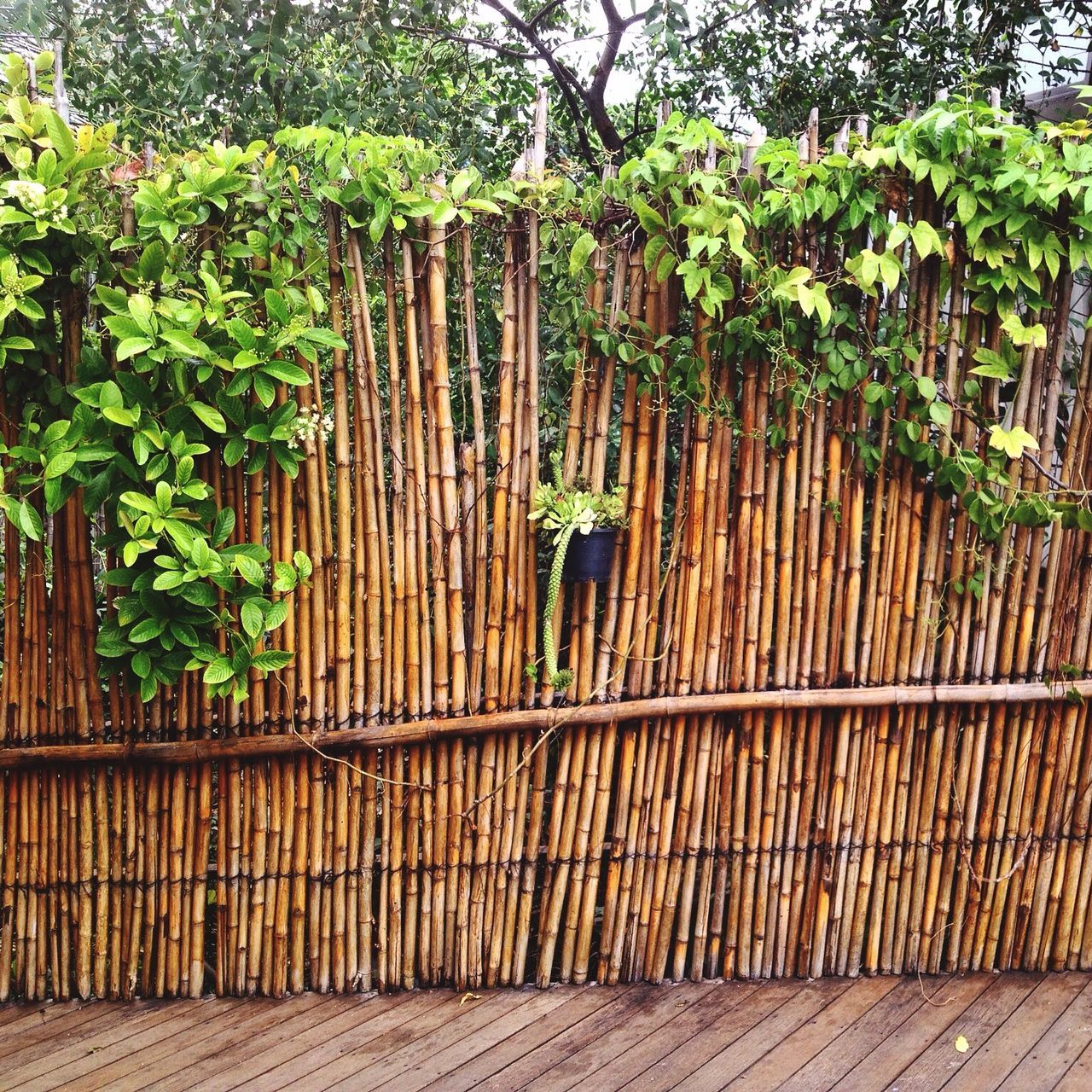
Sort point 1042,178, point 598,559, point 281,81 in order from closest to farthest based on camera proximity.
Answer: point 1042,178 → point 598,559 → point 281,81

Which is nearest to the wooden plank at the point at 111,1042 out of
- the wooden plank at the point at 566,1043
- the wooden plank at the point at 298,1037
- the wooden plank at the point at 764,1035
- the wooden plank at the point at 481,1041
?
the wooden plank at the point at 298,1037

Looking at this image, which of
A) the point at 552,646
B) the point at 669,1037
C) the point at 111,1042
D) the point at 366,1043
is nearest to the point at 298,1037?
the point at 366,1043

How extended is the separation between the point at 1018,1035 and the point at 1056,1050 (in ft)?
0.27

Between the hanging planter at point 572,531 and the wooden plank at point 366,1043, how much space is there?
0.88 meters

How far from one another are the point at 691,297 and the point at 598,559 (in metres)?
0.63

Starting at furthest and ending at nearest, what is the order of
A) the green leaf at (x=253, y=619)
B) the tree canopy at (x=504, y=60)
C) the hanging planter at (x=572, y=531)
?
the tree canopy at (x=504, y=60) → the hanging planter at (x=572, y=531) → the green leaf at (x=253, y=619)

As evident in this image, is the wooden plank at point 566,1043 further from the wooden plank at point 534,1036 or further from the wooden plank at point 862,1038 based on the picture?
the wooden plank at point 862,1038

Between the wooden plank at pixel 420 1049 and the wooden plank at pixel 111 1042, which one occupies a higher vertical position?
the wooden plank at pixel 420 1049

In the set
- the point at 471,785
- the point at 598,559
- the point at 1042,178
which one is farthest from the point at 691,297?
the point at 471,785

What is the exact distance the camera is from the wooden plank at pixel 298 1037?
2014 mm

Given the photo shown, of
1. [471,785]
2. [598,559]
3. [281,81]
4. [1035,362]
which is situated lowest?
[471,785]

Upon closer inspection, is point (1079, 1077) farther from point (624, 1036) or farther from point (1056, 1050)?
point (624, 1036)

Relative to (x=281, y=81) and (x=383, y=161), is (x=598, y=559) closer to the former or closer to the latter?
(x=383, y=161)

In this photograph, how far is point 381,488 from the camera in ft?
7.03
